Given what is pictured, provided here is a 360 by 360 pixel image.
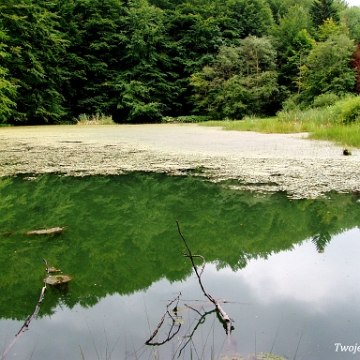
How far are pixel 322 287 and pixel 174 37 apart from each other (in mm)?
19489

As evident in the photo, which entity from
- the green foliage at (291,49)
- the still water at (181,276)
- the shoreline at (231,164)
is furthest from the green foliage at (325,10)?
the still water at (181,276)

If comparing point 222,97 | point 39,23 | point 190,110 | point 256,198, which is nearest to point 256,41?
point 222,97

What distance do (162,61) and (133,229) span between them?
1735 cm

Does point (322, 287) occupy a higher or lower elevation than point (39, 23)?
lower

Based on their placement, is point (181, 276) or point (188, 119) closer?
point (181, 276)

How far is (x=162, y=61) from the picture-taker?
18.1 m

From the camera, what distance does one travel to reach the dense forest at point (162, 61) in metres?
13.8

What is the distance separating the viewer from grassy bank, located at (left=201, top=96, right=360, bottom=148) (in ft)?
16.4

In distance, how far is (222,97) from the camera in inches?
620

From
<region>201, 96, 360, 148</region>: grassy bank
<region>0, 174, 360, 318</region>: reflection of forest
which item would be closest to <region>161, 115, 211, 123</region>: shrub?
<region>201, 96, 360, 148</region>: grassy bank

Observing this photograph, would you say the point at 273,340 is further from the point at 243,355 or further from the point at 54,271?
the point at 54,271

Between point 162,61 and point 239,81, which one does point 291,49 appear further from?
point 162,61

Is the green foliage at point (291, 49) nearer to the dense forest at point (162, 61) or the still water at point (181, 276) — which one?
the dense forest at point (162, 61)

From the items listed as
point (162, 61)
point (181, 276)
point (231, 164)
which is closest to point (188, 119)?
point (162, 61)
